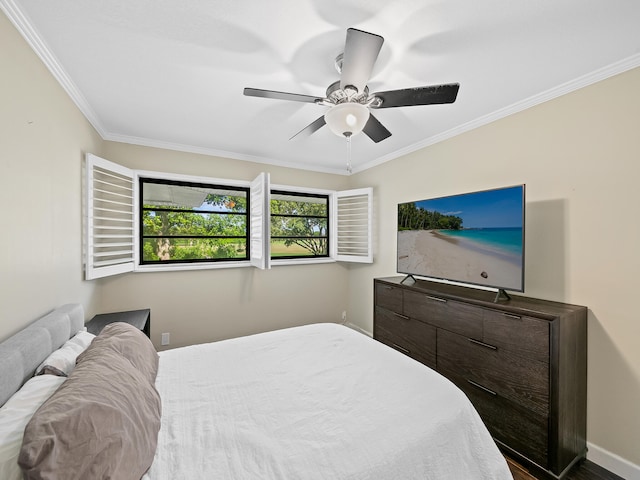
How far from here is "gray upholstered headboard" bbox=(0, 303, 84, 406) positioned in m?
1.08

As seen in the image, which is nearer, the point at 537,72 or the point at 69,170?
the point at 537,72

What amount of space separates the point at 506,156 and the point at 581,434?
212cm

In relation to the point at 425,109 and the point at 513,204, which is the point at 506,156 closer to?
the point at 513,204

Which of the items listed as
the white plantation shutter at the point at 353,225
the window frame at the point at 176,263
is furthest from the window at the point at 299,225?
the window frame at the point at 176,263

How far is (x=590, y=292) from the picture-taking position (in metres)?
1.93

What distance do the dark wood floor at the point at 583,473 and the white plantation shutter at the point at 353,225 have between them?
2475mm

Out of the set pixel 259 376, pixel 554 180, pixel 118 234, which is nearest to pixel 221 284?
pixel 118 234

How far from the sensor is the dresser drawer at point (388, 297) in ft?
9.31

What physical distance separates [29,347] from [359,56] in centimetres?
206

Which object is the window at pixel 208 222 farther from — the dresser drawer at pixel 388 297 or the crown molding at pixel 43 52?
the dresser drawer at pixel 388 297

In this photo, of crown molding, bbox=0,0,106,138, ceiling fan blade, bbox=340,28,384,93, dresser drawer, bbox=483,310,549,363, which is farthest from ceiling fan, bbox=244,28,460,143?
dresser drawer, bbox=483,310,549,363

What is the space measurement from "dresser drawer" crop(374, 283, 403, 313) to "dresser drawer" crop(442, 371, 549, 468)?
87 cm

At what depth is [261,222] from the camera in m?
3.20

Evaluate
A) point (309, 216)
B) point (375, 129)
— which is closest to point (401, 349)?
point (375, 129)
